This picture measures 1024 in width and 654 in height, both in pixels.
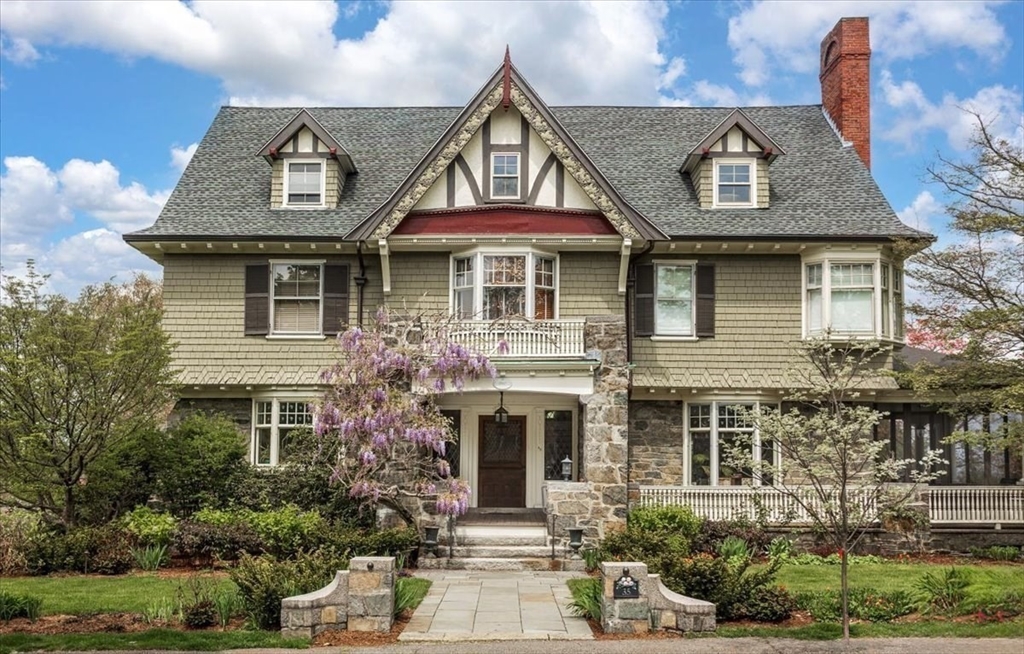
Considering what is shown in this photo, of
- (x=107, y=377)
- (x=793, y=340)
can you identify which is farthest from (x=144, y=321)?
(x=793, y=340)

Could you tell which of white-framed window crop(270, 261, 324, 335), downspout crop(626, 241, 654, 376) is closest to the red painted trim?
downspout crop(626, 241, 654, 376)

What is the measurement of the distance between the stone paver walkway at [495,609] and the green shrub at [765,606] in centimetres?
210

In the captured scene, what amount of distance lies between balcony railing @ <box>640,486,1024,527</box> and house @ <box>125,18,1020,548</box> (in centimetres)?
17

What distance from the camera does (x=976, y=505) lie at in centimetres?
2006

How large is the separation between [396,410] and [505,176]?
628 centimetres

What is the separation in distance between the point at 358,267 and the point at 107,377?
625 cm

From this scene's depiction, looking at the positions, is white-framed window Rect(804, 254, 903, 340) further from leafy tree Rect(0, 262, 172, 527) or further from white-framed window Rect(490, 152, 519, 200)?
leafy tree Rect(0, 262, 172, 527)

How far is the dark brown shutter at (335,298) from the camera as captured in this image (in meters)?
21.7

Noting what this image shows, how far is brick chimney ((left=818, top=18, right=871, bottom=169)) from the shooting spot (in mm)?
24172

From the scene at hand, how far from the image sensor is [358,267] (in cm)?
2173

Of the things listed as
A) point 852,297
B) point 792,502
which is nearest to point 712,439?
point 792,502

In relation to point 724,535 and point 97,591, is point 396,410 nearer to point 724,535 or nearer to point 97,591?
point 97,591

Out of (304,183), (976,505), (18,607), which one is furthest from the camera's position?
(304,183)

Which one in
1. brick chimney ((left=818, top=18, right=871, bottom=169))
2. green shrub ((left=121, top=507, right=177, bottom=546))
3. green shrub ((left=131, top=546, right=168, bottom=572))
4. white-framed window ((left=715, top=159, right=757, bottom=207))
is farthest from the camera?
brick chimney ((left=818, top=18, right=871, bottom=169))
